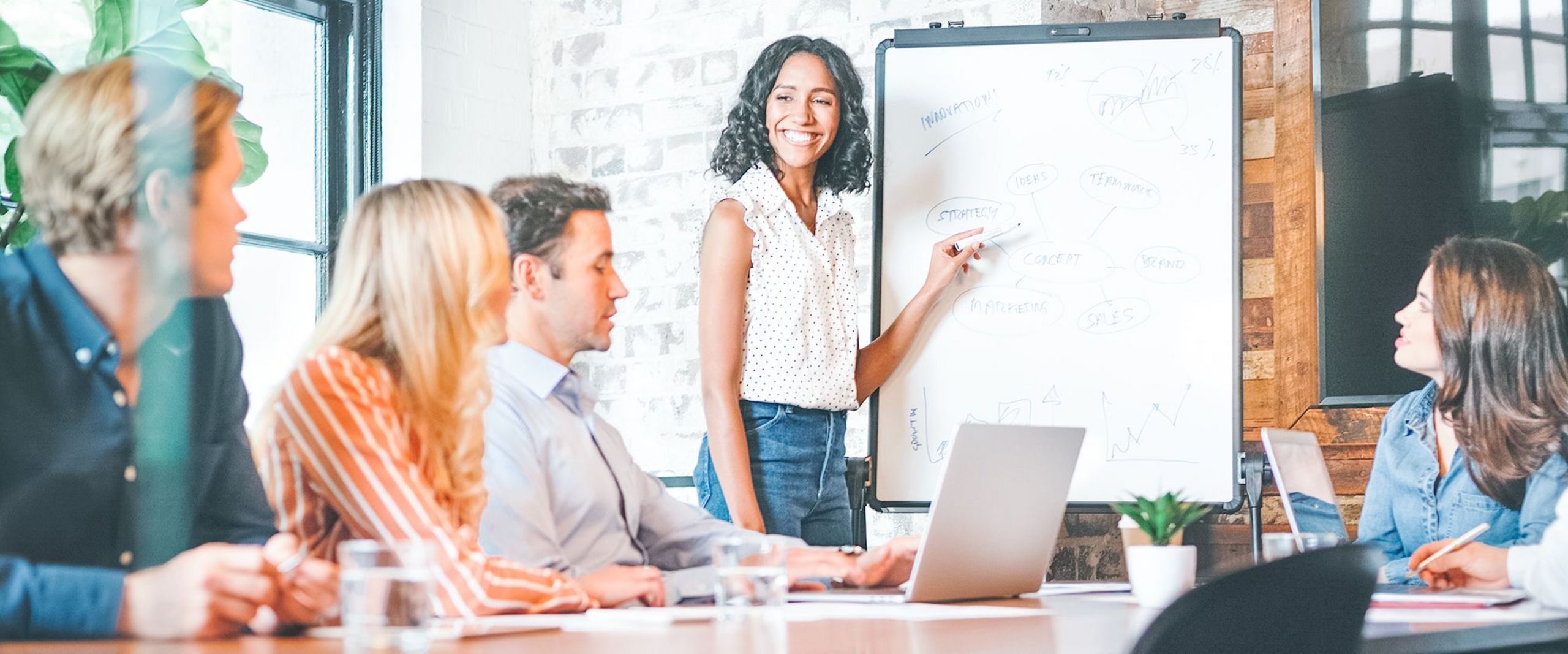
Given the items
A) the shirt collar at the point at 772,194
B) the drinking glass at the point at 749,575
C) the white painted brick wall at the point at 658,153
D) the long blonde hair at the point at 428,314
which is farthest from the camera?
the white painted brick wall at the point at 658,153

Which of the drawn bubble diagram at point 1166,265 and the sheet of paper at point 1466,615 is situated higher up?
the drawn bubble diagram at point 1166,265

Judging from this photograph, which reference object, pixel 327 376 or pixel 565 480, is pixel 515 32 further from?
pixel 327 376

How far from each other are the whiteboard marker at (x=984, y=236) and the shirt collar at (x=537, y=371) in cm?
117

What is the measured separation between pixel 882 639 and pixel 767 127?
5.54 feet

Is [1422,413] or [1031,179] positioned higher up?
[1031,179]

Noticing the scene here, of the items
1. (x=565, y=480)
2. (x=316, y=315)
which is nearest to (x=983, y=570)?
(x=565, y=480)

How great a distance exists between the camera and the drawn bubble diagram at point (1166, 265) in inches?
114

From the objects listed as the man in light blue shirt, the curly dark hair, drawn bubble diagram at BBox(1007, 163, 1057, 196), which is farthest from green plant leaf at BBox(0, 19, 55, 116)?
drawn bubble diagram at BBox(1007, 163, 1057, 196)

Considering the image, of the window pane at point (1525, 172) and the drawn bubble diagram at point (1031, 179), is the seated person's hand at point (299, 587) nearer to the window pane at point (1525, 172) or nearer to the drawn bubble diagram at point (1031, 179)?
the drawn bubble diagram at point (1031, 179)

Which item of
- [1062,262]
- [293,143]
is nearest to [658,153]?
[293,143]

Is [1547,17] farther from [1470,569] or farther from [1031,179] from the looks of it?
[1470,569]

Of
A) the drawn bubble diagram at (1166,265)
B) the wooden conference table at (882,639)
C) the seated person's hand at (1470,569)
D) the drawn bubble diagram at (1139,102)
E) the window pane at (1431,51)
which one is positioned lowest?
the seated person's hand at (1470,569)

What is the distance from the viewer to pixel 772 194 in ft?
8.78

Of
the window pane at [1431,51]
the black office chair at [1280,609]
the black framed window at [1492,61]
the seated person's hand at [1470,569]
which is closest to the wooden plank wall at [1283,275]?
the black framed window at [1492,61]
